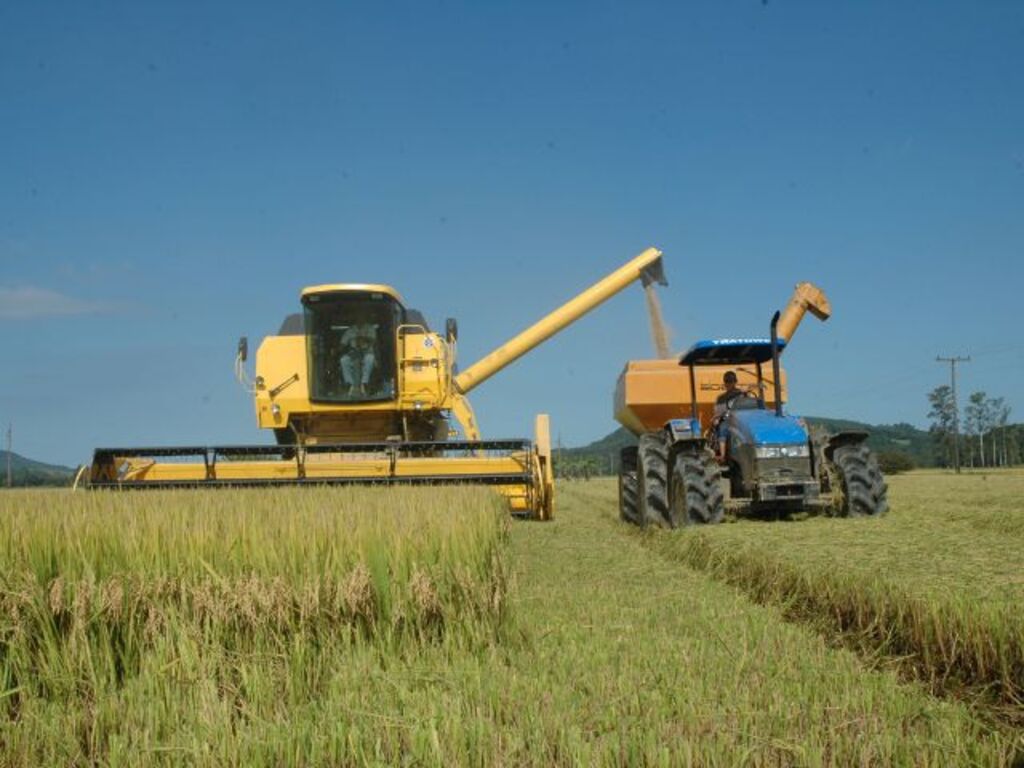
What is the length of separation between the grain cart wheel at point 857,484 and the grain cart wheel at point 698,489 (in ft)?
4.13

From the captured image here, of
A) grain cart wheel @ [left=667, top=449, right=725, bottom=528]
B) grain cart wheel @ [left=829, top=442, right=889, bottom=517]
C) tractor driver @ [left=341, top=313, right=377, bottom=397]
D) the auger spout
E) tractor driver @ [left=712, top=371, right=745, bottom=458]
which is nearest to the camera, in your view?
grain cart wheel @ [left=667, top=449, right=725, bottom=528]

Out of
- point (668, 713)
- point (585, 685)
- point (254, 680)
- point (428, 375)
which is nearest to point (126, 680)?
point (254, 680)

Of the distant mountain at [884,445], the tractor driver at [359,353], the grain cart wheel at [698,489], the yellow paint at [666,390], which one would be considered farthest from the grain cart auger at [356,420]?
the distant mountain at [884,445]

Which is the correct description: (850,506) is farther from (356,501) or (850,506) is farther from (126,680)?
(126,680)

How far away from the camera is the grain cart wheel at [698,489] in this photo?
9758 millimetres

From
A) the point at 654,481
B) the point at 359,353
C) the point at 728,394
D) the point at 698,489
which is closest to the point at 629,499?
the point at 654,481

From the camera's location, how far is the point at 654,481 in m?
10.6

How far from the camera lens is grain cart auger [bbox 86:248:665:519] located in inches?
461

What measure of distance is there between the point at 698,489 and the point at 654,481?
876 mm

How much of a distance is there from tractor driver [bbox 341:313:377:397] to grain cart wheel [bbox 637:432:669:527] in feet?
13.5

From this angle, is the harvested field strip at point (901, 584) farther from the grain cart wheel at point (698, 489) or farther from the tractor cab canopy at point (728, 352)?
the tractor cab canopy at point (728, 352)

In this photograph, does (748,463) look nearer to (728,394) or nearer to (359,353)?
(728,394)

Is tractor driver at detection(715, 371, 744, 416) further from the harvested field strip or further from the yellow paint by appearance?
the harvested field strip

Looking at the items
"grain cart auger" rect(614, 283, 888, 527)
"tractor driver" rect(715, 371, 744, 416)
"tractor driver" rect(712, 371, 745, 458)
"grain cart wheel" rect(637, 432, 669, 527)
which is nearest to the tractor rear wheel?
"grain cart auger" rect(614, 283, 888, 527)
